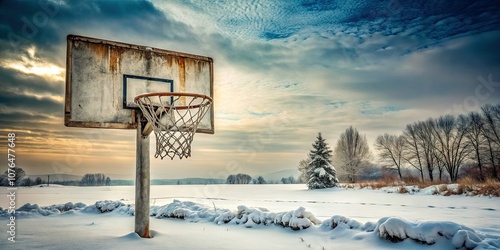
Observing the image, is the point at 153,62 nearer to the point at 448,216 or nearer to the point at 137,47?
the point at 137,47

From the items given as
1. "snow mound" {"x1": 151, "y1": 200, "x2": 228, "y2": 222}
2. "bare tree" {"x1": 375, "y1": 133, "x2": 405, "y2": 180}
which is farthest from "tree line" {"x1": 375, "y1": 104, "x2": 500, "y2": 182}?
"snow mound" {"x1": 151, "y1": 200, "x2": 228, "y2": 222}

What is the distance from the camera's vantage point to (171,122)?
21.6 ft

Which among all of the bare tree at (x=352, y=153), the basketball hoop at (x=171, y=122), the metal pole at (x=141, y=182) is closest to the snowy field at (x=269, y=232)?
the metal pole at (x=141, y=182)

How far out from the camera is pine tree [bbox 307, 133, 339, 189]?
1027 inches

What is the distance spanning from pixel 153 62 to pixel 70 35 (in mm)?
1801

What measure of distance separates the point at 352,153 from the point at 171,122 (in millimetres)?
36360

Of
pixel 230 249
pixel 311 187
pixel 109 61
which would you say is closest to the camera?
pixel 230 249

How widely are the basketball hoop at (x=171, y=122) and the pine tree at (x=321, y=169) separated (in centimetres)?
2053

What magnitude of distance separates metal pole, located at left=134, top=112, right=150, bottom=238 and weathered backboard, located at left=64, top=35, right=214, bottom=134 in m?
0.36

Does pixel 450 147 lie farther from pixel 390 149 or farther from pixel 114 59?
pixel 114 59

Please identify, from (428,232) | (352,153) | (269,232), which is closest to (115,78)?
(269,232)

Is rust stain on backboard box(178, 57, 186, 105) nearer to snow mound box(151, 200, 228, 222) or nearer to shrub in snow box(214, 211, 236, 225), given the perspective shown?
shrub in snow box(214, 211, 236, 225)

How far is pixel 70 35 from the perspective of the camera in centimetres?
657

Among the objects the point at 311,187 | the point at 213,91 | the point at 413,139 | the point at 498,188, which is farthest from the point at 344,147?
the point at 213,91
